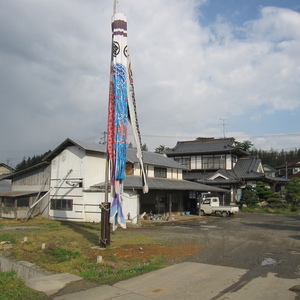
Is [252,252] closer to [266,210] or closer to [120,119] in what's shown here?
[120,119]

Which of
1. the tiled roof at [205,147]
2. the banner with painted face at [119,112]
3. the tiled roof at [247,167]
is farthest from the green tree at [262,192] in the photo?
the banner with painted face at [119,112]

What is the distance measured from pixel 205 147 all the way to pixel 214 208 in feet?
49.3

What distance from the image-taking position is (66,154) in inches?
946

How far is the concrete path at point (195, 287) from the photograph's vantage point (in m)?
5.76

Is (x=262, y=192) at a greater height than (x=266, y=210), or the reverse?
(x=262, y=192)

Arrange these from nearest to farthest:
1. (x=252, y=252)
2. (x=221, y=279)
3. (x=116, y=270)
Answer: (x=221, y=279) < (x=116, y=270) < (x=252, y=252)

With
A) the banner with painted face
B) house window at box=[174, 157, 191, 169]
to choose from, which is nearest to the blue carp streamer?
the banner with painted face

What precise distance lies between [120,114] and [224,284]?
712 centimetres

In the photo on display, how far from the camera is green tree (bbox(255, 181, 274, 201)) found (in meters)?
34.1

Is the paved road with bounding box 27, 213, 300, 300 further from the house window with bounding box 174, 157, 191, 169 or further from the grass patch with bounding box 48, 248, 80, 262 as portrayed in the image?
the house window with bounding box 174, 157, 191, 169

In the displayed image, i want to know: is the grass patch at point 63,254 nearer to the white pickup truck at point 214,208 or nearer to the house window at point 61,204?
the house window at point 61,204

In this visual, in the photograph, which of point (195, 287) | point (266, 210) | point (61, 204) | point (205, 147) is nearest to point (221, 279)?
point (195, 287)

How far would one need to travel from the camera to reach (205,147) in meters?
41.4

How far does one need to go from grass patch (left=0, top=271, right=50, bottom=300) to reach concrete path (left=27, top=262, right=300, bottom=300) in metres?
0.25
